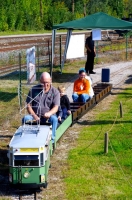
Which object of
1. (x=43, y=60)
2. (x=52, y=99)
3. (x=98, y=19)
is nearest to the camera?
(x=52, y=99)

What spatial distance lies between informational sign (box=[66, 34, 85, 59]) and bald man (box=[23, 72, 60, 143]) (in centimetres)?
1479

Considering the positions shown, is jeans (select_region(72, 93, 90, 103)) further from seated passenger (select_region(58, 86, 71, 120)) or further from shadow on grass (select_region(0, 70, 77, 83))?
shadow on grass (select_region(0, 70, 77, 83))

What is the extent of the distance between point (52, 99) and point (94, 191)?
2506mm

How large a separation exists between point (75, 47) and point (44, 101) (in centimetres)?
1551

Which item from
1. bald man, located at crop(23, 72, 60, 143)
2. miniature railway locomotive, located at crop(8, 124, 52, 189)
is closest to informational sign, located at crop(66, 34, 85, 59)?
bald man, located at crop(23, 72, 60, 143)

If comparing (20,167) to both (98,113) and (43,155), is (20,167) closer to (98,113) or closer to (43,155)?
(43,155)

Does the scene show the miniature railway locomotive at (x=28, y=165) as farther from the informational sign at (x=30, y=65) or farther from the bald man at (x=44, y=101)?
the informational sign at (x=30, y=65)

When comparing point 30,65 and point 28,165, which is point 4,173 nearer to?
point 28,165

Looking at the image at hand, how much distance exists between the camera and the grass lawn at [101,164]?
9391mm

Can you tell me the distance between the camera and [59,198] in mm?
9117

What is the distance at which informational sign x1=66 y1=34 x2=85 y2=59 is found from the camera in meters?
26.1

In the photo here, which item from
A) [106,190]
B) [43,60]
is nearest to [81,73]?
[106,190]

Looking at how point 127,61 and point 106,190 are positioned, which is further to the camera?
point 127,61

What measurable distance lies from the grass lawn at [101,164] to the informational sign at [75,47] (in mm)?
11677
